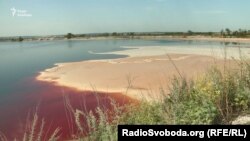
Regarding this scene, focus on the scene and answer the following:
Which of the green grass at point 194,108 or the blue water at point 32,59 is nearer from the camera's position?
the green grass at point 194,108

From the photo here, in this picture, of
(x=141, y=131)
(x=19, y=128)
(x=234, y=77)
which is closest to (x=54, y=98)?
(x=19, y=128)

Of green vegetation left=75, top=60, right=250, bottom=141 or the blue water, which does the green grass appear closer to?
green vegetation left=75, top=60, right=250, bottom=141

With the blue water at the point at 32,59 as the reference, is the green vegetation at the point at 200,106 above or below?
above

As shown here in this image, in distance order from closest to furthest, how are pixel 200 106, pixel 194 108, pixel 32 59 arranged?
pixel 194 108, pixel 200 106, pixel 32 59

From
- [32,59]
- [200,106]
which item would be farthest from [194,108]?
[32,59]

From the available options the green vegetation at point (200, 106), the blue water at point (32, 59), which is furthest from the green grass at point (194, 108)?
the blue water at point (32, 59)

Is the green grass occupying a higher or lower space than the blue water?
higher

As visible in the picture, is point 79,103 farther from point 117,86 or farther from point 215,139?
point 215,139

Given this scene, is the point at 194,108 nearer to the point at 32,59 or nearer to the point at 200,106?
the point at 200,106

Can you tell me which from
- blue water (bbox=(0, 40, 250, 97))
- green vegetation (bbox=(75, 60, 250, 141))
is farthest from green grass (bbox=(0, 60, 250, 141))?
blue water (bbox=(0, 40, 250, 97))

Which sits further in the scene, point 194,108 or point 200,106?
point 200,106

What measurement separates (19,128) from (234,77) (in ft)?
31.5

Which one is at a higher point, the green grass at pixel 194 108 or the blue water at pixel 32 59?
the green grass at pixel 194 108

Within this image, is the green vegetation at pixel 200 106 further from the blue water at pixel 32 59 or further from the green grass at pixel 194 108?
the blue water at pixel 32 59
